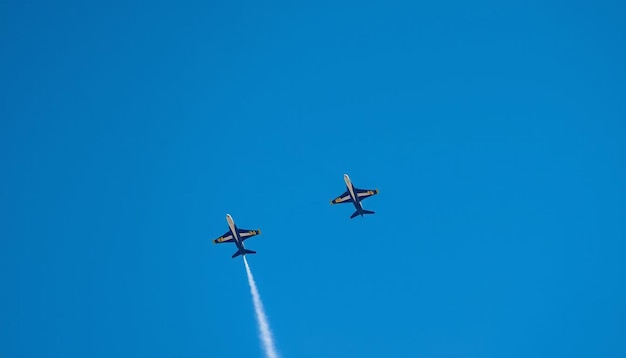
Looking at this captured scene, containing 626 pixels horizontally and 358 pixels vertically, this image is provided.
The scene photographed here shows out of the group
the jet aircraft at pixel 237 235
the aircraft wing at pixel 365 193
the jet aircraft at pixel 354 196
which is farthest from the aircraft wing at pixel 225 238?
the aircraft wing at pixel 365 193

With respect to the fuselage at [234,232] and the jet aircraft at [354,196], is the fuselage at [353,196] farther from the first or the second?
the fuselage at [234,232]

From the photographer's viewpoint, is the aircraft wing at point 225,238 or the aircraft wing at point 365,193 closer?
the aircraft wing at point 225,238

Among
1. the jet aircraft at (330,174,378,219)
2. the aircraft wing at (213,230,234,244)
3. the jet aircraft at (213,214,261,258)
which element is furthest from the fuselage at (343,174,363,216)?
the aircraft wing at (213,230,234,244)

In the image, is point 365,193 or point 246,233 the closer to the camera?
point 246,233

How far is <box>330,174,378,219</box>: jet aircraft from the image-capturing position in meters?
118

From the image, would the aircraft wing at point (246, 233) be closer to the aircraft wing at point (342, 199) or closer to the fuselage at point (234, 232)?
the fuselage at point (234, 232)

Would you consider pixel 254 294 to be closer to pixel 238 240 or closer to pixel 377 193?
pixel 238 240

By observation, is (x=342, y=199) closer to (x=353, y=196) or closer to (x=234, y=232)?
(x=353, y=196)

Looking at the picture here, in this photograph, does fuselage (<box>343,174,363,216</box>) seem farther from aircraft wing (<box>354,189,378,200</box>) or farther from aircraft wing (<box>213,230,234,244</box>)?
aircraft wing (<box>213,230,234,244</box>)

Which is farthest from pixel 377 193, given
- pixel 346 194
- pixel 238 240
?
pixel 238 240

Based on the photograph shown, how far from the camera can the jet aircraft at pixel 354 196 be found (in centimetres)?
11762

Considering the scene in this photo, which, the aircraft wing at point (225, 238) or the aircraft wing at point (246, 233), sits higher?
the aircraft wing at point (225, 238)

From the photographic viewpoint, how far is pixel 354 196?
118 meters

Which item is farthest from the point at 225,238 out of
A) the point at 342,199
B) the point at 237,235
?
the point at 342,199
